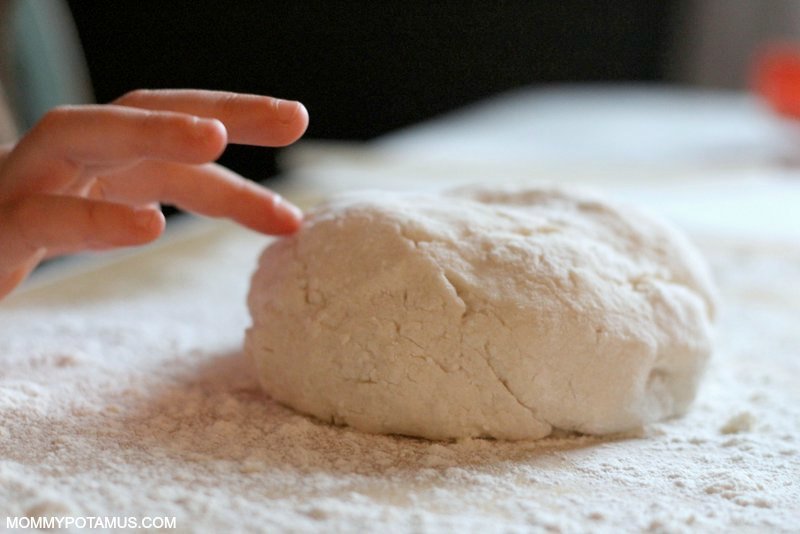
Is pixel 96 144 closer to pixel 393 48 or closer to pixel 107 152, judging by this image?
pixel 107 152

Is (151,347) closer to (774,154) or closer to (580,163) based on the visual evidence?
(580,163)

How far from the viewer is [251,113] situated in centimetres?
80

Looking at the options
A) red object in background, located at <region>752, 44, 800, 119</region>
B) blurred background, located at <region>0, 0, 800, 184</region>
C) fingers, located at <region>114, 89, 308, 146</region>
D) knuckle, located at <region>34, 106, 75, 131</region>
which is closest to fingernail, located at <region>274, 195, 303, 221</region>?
fingers, located at <region>114, 89, 308, 146</region>

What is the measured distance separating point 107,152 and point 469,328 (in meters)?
0.38

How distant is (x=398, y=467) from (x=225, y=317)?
51cm

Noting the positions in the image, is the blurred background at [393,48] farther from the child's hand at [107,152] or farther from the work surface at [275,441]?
the child's hand at [107,152]

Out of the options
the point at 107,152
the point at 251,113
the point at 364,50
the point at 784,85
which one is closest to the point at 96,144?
the point at 107,152

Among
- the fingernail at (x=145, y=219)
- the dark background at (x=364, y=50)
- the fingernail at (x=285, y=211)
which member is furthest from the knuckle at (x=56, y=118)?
the dark background at (x=364, y=50)

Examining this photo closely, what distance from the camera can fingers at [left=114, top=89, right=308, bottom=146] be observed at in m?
0.80

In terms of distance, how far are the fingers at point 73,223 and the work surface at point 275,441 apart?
6.6 inches

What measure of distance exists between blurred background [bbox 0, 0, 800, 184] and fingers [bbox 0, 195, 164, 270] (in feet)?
6.59

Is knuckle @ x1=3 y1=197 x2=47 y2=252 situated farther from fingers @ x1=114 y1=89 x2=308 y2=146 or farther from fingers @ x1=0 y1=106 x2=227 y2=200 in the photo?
fingers @ x1=114 y1=89 x2=308 y2=146

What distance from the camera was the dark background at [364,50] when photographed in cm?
314

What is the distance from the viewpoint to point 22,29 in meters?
1.95
